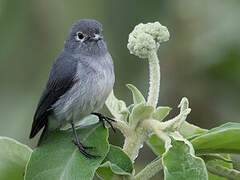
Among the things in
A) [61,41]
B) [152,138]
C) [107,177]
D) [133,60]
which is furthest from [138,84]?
[107,177]

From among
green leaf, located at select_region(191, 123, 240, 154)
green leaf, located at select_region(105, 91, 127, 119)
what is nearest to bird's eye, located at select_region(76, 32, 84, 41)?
green leaf, located at select_region(105, 91, 127, 119)

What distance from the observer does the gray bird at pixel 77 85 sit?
378cm

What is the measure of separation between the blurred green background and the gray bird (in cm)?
75

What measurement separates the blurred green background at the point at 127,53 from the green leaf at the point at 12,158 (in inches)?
89.2

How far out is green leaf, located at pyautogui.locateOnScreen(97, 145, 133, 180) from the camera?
2.54m

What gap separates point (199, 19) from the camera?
5660mm

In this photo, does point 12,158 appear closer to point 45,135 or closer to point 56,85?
point 45,135

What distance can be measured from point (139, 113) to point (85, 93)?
4.41 ft

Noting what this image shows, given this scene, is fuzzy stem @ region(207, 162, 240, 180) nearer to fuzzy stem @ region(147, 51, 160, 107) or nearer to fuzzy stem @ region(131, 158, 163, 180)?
fuzzy stem @ region(131, 158, 163, 180)

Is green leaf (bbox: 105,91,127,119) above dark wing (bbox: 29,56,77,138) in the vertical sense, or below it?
above

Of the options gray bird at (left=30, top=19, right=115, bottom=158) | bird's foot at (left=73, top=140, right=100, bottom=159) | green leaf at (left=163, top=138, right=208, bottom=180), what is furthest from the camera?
gray bird at (left=30, top=19, right=115, bottom=158)

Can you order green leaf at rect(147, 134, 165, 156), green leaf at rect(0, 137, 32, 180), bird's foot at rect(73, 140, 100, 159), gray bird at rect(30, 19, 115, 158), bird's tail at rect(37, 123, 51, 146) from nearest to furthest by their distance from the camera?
bird's foot at rect(73, 140, 100, 159) < green leaf at rect(0, 137, 32, 180) < green leaf at rect(147, 134, 165, 156) < bird's tail at rect(37, 123, 51, 146) < gray bird at rect(30, 19, 115, 158)

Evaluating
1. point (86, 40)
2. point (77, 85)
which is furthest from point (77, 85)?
point (86, 40)

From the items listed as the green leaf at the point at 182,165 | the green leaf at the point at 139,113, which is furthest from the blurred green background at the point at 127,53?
the green leaf at the point at 182,165
